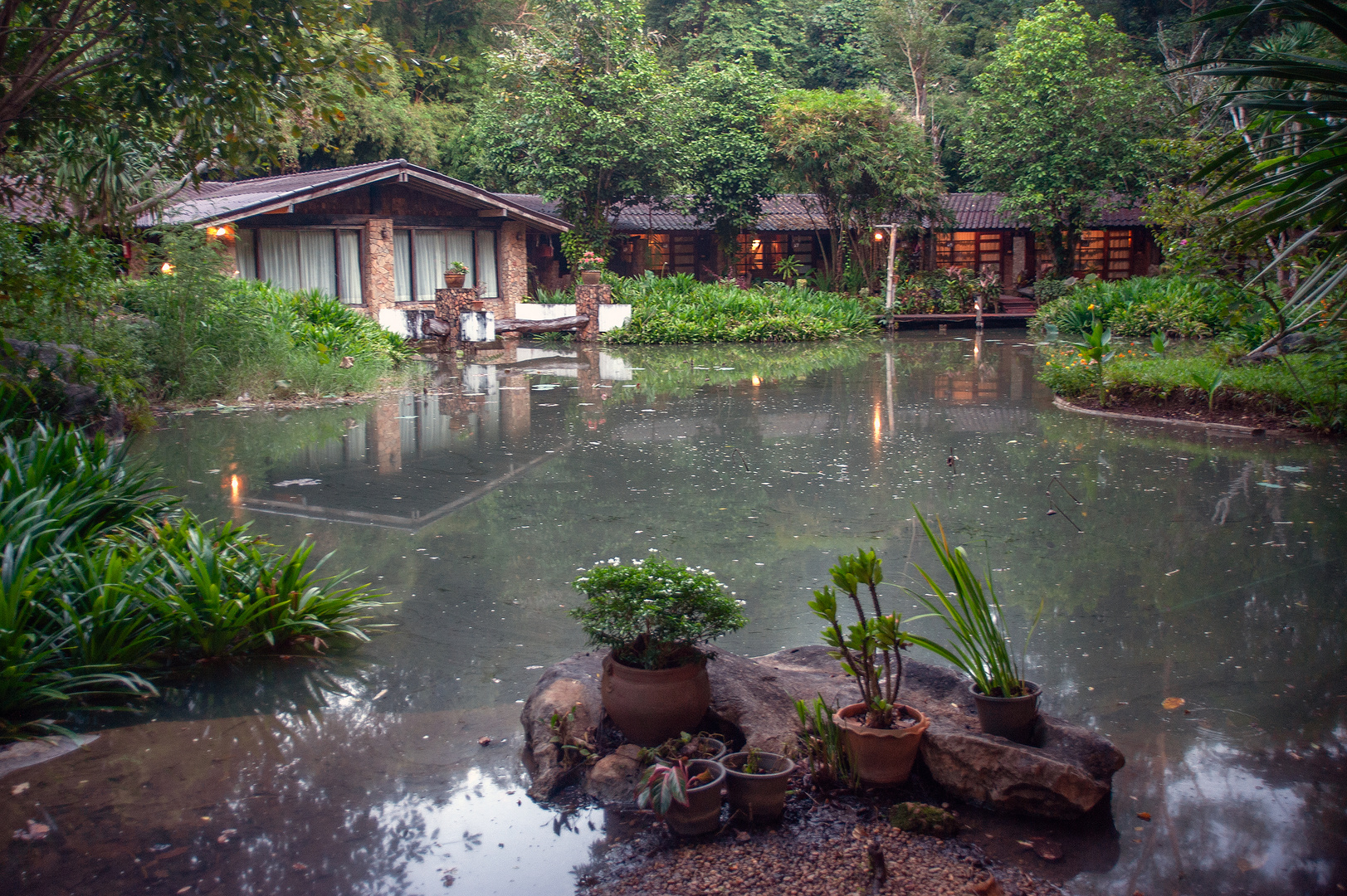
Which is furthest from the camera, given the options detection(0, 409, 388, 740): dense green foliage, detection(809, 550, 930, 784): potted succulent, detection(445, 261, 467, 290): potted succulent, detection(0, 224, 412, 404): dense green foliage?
detection(445, 261, 467, 290): potted succulent

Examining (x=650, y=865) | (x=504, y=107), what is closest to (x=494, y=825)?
(x=650, y=865)

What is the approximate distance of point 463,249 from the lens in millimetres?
24906

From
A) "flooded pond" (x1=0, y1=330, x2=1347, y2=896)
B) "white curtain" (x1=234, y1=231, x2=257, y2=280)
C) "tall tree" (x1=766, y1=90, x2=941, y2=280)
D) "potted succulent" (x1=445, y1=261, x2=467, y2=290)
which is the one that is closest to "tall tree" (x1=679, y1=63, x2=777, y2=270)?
"tall tree" (x1=766, y1=90, x2=941, y2=280)

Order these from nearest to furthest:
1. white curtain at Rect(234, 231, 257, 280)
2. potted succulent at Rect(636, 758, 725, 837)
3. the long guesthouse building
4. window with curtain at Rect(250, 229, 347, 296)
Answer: potted succulent at Rect(636, 758, 725, 837)
the long guesthouse building
white curtain at Rect(234, 231, 257, 280)
window with curtain at Rect(250, 229, 347, 296)

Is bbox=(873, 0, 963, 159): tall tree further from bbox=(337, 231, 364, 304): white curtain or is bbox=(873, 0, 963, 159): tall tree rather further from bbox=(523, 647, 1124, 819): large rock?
bbox=(523, 647, 1124, 819): large rock

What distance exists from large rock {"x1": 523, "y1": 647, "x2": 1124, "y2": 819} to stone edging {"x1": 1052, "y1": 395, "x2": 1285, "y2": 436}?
757 centimetres

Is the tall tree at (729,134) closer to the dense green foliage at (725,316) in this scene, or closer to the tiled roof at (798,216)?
the tiled roof at (798,216)

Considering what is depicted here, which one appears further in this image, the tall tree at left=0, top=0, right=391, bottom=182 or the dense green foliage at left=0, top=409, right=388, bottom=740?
the tall tree at left=0, top=0, right=391, bottom=182

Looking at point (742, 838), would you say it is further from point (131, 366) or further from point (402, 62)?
point (131, 366)

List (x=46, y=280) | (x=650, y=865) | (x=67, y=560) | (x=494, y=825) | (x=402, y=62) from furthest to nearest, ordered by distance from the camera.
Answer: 1. (x=46, y=280)
2. (x=402, y=62)
3. (x=67, y=560)
4. (x=494, y=825)
5. (x=650, y=865)

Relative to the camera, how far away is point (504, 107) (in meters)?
27.9

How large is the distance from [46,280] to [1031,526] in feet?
23.6

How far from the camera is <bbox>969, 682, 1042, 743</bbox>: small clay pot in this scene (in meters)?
3.20

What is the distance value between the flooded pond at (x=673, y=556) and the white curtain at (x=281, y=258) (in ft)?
38.2
